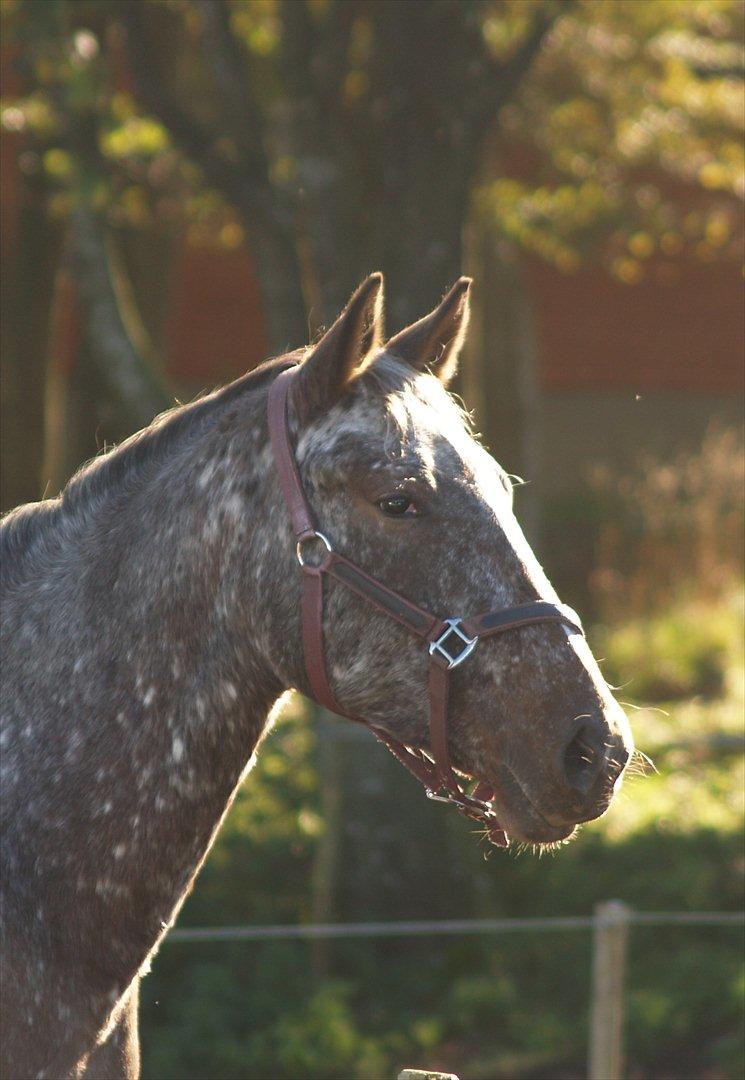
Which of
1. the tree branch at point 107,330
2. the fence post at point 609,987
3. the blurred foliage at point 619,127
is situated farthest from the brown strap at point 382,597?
the blurred foliage at point 619,127

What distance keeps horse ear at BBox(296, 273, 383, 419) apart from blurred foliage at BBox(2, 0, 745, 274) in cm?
423

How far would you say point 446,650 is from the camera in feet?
7.60

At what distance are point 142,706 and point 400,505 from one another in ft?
2.00

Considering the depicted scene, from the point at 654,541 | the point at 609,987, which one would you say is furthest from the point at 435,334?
the point at 654,541

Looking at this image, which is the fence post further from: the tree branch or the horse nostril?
the tree branch

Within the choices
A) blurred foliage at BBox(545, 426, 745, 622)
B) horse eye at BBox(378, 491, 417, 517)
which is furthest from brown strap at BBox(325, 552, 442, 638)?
blurred foliage at BBox(545, 426, 745, 622)

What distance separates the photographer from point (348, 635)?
2.39m

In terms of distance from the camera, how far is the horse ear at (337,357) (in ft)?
7.77

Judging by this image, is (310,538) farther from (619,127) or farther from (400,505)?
(619,127)

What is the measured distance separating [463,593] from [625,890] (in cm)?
504

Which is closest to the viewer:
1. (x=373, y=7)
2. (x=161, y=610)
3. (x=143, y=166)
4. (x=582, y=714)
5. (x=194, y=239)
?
(x=582, y=714)

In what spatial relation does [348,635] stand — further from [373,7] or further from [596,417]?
[596,417]

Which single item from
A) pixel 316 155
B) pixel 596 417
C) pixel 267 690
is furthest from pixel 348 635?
pixel 596 417

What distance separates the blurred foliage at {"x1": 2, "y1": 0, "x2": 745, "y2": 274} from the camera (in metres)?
6.70
